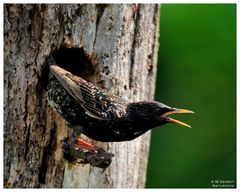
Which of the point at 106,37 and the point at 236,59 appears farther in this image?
the point at 236,59

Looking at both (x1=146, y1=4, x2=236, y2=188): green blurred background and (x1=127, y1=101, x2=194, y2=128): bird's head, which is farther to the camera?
(x1=146, y1=4, x2=236, y2=188): green blurred background

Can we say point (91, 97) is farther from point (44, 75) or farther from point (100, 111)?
point (44, 75)

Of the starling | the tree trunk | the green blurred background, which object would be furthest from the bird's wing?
the green blurred background

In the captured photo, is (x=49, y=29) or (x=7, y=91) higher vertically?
(x=49, y=29)

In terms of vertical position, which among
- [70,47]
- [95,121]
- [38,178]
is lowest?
[38,178]

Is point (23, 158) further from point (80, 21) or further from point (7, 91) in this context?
point (80, 21)

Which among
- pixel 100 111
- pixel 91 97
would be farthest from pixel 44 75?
pixel 100 111

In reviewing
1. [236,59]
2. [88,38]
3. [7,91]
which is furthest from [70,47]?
[236,59]

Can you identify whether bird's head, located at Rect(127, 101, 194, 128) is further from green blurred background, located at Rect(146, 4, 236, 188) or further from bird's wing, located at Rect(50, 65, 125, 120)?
green blurred background, located at Rect(146, 4, 236, 188)
